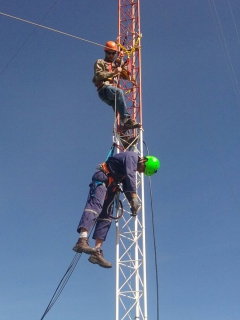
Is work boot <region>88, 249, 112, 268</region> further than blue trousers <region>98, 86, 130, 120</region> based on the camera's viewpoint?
No

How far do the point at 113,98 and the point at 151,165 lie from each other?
216 centimetres

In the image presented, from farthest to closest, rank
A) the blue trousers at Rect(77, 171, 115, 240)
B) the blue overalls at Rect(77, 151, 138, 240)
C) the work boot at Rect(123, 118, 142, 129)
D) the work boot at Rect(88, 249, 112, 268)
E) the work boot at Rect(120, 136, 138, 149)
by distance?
the work boot at Rect(120, 136, 138, 149) < the work boot at Rect(123, 118, 142, 129) < the blue overalls at Rect(77, 151, 138, 240) < the blue trousers at Rect(77, 171, 115, 240) < the work boot at Rect(88, 249, 112, 268)

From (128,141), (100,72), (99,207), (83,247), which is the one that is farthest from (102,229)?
(100,72)

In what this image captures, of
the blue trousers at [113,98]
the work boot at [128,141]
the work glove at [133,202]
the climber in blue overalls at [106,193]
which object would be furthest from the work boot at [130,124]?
the work glove at [133,202]

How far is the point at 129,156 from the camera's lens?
12.8 meters

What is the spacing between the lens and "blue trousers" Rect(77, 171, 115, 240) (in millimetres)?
11859

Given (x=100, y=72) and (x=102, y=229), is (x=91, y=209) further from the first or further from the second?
(x=100, y=72)

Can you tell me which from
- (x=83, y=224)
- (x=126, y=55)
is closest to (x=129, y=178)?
(x=83, y=224)

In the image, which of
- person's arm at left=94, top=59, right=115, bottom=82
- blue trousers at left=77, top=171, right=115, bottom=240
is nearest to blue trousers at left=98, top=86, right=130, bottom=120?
person's arm at left=94, top=59, right=115, bottom=82

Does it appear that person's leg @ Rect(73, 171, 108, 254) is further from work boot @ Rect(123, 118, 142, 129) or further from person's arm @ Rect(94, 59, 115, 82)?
person's arm @ Rect(94, 59, 115, 82)

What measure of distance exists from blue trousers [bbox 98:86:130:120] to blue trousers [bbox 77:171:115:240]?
7.74 feet

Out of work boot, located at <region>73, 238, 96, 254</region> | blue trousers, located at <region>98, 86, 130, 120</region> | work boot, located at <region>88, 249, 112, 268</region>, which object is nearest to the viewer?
work boot, located at <region>73, 238, 96, 254</region>

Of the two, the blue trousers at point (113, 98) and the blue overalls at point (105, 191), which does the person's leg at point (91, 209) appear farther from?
the blue trousers at point (113, 98)

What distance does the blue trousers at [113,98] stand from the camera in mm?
13875
